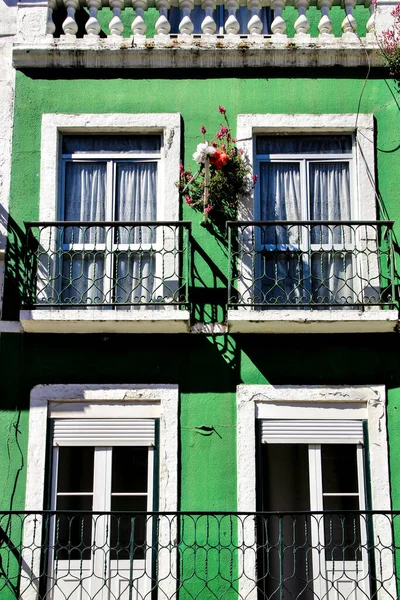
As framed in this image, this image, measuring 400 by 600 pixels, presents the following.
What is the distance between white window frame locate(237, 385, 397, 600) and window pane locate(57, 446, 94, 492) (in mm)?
1485

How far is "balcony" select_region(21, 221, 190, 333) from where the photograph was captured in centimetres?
965

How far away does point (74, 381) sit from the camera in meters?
9.78

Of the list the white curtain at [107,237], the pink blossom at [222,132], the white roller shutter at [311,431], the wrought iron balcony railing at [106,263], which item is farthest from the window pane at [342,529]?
the pink blossom at [222,132]

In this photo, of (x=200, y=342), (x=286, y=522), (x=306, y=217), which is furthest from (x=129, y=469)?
(x=306, y=217)

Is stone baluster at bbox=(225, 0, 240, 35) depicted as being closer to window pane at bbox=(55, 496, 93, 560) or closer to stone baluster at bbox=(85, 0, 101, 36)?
stone baluster at bbox=(85, 0, 101, 36)

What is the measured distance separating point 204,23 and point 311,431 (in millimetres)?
4593

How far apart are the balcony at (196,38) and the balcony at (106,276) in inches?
75.7

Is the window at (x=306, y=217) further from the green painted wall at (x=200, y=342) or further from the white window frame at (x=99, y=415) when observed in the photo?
the white window frame at (x=99, y=415)

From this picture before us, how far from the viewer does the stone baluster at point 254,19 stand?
10.8 metres

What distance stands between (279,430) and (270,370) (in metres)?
0.60

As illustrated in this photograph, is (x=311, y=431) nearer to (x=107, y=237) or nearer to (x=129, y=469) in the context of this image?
(x=129, y=469)

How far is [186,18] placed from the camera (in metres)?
10.8

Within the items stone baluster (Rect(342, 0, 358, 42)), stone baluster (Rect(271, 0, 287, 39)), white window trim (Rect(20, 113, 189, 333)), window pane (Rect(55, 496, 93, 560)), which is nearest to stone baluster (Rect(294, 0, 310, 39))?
stone baluster (Rect(271, 0, 287, 39))

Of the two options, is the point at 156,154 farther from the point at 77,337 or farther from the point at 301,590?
the point at 301,590
